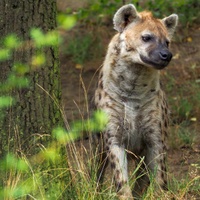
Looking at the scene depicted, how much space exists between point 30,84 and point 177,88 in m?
4.45

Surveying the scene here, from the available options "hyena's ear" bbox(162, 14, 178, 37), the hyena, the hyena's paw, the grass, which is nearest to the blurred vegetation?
the grass

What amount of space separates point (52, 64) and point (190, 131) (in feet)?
11.4

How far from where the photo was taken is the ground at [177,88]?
7.96m

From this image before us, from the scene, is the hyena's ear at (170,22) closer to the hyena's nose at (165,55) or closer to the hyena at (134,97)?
the hyena at (134,97)

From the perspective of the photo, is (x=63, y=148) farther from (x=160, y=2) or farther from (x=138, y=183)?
(x=160, y=2)

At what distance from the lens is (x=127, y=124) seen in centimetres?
633

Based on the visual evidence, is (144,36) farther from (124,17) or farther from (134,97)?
(134,97)

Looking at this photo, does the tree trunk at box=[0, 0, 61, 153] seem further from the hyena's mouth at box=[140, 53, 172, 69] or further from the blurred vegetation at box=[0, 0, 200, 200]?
the hyena's mouth at box=[140, 53, 172, 69]

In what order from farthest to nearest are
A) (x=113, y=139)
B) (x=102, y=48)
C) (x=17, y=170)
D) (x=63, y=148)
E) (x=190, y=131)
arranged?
1. (x=102, y=48)
2. (x=190, y=131)
3. (x=113, y=139)
4. (x=63, y=148)
5. (x=17, y=170)

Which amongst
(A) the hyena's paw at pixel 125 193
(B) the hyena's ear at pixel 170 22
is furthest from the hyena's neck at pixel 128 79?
(A) the hyena's paw at pixel 125 193

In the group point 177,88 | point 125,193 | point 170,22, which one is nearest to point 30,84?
point 125,193

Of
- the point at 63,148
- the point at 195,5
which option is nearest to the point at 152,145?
the point at 63,148

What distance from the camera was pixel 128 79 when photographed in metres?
6.38

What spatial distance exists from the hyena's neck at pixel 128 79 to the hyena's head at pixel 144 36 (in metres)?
0.08
